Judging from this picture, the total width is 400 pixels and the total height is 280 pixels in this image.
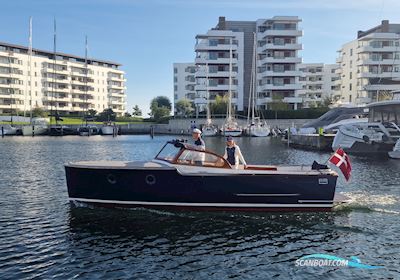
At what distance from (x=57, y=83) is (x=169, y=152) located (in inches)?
5294

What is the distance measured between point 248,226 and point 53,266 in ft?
21.2

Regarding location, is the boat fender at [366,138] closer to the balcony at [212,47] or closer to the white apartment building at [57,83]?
the balcony at [212,47]

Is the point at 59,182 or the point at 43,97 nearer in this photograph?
the point at 59,182

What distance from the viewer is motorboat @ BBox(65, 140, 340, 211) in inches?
568

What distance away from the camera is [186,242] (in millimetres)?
12289

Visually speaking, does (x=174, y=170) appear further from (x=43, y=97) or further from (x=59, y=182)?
(x=43, y=97)

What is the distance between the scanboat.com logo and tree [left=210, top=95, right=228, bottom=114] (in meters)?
85.5

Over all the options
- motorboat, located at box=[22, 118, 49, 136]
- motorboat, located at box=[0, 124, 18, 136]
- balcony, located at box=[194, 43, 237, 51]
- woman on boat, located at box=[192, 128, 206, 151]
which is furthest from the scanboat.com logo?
balcony, located at box=[194, 43, 237, 51]

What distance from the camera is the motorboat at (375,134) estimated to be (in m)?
44.9

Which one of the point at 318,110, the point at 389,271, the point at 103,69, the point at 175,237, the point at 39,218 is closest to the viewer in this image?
the point at 389,271

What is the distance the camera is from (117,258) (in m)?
10.9

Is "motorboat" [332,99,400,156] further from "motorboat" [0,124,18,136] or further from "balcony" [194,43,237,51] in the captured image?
"motorboat" [0,124,18,136]

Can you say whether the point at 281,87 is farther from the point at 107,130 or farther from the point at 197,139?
the point at 197,139

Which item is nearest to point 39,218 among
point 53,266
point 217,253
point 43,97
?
point 53,266
